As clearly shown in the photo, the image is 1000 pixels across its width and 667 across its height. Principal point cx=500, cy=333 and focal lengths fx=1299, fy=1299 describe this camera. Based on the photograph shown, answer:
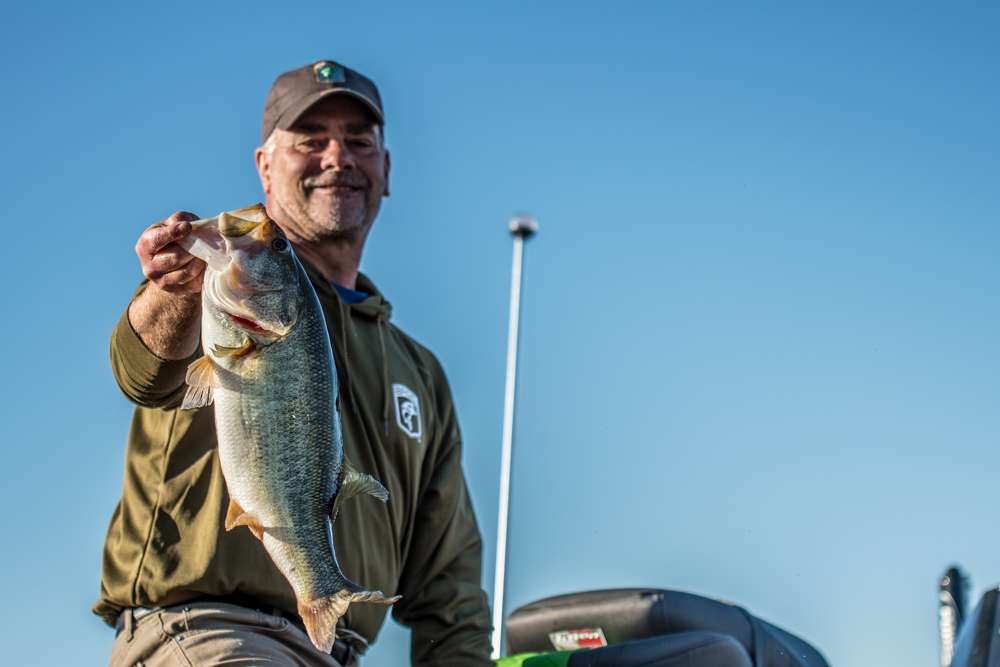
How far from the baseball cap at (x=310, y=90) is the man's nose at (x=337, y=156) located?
22cm

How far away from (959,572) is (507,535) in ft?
22.0

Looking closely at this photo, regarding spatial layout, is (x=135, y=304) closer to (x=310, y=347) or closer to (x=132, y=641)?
(x=310, y=347)

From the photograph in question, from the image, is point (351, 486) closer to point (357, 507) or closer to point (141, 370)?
point (141, 370)

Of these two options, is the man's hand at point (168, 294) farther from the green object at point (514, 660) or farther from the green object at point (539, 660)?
the green object at point (514, 660)

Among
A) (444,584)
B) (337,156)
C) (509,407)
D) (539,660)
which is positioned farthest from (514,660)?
(509,407)

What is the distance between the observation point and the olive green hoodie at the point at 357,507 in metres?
4.79

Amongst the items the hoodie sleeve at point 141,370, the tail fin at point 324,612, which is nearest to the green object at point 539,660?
the tail fin at point 324,612

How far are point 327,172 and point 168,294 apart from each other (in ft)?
7.21

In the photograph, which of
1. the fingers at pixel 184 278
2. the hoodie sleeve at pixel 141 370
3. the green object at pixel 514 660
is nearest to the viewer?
the fingers at pixel 184 278

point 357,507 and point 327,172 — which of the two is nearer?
point 357,507

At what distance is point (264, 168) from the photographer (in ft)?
21.7

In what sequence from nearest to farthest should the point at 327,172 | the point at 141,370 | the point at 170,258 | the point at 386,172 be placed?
1. the point at 170,258
2. the point at 141,370
3. the point at 327,172
4. the point at 386,172

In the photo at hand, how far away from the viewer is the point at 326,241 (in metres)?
6.19

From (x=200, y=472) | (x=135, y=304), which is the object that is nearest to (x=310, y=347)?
(x=135, y=304)
